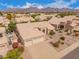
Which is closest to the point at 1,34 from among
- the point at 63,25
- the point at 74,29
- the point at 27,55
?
the point at 27,55

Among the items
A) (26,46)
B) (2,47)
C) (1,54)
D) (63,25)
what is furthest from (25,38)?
(63,25)

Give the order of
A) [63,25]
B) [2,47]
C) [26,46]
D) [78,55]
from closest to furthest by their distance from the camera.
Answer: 1. [78,55]
2. [2,47]
3. [26,46]
4. [63,25]

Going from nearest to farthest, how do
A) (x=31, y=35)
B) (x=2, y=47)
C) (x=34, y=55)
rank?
(x=34, y=55)
(x=2, y=47)
(x=31, y=35)

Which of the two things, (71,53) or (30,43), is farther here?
(30,43)

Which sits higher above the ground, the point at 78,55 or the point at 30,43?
the point at 78,55

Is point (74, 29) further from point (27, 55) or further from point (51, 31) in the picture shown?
point (27, 55)

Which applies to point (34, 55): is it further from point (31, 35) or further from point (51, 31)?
point (51, 31)

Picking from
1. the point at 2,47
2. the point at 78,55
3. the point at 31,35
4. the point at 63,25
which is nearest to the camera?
the point at 78,55

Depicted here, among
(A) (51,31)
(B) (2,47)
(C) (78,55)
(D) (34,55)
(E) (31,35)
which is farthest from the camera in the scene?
(A) (51,31)

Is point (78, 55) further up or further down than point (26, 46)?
further up
